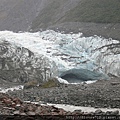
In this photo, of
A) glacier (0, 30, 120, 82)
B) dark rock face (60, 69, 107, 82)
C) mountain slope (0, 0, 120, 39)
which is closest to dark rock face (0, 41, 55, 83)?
glacier (0, 30, 120, 82)

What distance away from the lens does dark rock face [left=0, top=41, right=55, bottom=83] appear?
116ft

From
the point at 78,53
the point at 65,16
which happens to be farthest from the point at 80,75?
the point at 65,16

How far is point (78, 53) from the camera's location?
3916cm

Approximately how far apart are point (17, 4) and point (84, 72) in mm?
56958

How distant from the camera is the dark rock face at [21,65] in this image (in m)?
35.4

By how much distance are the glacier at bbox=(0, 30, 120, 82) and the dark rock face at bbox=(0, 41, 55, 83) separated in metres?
0.52

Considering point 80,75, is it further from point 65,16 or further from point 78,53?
point 65,16

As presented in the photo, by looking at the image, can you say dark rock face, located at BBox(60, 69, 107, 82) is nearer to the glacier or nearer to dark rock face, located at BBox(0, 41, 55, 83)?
the glacier

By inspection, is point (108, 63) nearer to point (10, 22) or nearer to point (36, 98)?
point (36, 98)

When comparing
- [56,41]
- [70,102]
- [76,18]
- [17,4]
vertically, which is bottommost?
[70,102]

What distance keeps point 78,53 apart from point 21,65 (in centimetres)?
613

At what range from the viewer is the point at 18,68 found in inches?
1430

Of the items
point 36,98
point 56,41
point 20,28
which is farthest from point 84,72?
point 20,28

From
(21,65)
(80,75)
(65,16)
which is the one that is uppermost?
(65,16)
